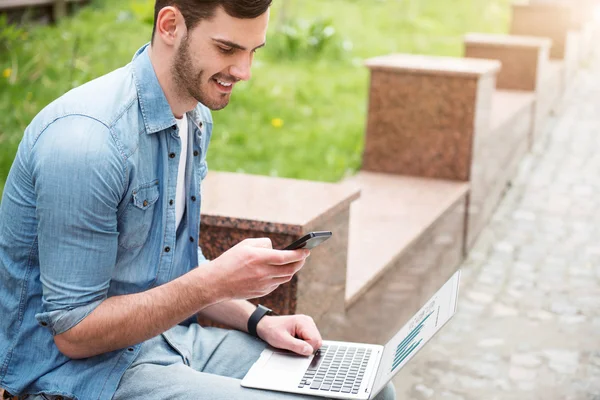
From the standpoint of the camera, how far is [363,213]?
5.24m

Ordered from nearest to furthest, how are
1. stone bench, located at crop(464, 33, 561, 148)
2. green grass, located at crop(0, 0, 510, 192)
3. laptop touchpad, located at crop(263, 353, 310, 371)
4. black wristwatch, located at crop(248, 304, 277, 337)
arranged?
laptop touchpad, located at crop(263, 353, 310, 371)
black wristwatch, located at crop(248, 304, 277, 337)
green grass, located at crop(0, 0, 510, 192)
stone bench, located at crop(464, 33, 561, 148)

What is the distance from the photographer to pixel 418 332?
7.82 ft

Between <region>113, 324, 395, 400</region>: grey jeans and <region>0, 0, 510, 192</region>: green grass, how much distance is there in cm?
306

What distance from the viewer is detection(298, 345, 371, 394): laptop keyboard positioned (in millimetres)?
2443

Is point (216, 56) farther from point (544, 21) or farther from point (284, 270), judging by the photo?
point (544, 21)

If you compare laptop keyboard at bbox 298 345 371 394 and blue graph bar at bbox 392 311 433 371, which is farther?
laptop keyboard at bbox 298 345 371 394

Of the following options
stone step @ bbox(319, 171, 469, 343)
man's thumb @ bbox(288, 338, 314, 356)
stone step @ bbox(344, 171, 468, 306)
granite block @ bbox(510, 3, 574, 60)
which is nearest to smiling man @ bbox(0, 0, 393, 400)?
man's thumb @ bbox(288, 338, 314, 356)

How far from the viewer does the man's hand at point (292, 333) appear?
266 centimetres

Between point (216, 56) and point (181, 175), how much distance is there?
41cm

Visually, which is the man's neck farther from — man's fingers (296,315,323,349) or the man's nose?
man's fingers (296,315,323,349)

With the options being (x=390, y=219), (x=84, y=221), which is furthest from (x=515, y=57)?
(x=84, y=221)

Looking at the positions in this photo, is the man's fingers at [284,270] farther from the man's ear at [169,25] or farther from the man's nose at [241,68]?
the man's ear at [169,25]

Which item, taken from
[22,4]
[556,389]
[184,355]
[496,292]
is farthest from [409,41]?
[184,355]

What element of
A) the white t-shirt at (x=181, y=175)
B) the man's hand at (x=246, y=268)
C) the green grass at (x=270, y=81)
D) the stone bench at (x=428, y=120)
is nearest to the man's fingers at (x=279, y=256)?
the man's hand at (x=246, y=268)
